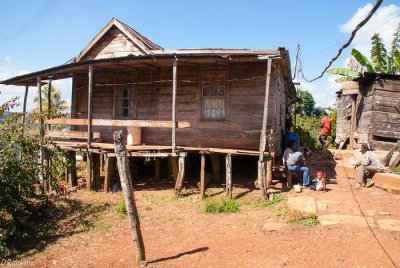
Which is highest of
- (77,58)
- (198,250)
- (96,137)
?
(77,58)

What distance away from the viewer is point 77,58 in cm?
1477

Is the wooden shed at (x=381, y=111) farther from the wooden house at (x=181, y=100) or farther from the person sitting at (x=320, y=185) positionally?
the person sitting at (x=320, y=185)

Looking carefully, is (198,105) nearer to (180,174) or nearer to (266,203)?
(180,174)

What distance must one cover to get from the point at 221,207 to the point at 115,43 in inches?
353

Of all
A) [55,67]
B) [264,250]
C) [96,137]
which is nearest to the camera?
[264,250]

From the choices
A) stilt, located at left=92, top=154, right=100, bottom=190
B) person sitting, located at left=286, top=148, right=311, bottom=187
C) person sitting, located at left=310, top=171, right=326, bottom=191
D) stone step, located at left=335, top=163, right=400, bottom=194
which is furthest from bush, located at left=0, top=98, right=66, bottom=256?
stone step, located at left=335, top=163, right=400, bottom=194

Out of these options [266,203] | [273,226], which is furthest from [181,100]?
[273,226]

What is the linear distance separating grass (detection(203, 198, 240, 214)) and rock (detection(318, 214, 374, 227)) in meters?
2.32

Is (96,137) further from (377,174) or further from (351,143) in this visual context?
(351,143)

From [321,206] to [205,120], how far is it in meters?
4.79

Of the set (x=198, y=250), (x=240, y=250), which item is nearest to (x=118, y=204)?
(x=198, y=250)

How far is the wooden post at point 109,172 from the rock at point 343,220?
7.32 meters

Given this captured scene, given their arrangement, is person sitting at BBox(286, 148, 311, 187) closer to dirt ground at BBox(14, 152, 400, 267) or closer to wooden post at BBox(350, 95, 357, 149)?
dirt ground at BBox(14, 152, 400, 267)

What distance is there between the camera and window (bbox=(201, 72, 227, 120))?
1148cm
